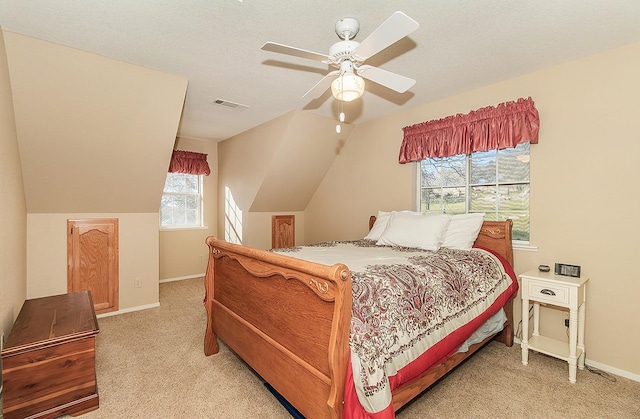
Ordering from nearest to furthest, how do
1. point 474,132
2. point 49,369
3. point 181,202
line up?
point 49,369, point 474,132, point 181,202

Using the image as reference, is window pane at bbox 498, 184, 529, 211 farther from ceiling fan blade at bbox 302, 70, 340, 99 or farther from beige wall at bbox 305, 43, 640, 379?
ceiling fan blade at bbox 302, 70, 340, 99

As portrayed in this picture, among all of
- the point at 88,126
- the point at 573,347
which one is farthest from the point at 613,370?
the point at 88,126

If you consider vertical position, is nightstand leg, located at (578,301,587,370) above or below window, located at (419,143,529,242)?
below

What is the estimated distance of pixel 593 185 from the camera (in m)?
2.44

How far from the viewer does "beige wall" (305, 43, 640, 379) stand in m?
2.29

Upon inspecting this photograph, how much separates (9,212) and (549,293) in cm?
406

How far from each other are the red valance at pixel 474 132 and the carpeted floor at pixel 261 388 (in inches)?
75.3

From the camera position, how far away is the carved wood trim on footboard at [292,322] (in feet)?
4.58

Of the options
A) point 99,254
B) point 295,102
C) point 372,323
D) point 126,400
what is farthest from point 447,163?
point 99,254

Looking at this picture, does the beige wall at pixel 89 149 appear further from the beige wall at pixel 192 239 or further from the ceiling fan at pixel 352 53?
the ceiling fan at pixel 352 53

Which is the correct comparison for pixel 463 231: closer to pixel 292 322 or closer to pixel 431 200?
pixel 431 200

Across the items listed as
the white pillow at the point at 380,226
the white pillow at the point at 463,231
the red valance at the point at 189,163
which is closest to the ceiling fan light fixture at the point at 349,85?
the white pillow at the point at 463,231

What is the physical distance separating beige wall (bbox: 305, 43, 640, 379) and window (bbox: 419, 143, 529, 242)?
137 millimetres

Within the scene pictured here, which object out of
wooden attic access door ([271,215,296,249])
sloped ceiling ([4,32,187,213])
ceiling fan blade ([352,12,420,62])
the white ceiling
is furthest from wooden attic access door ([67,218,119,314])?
ceiling fan blade ([352,12,420,62])
